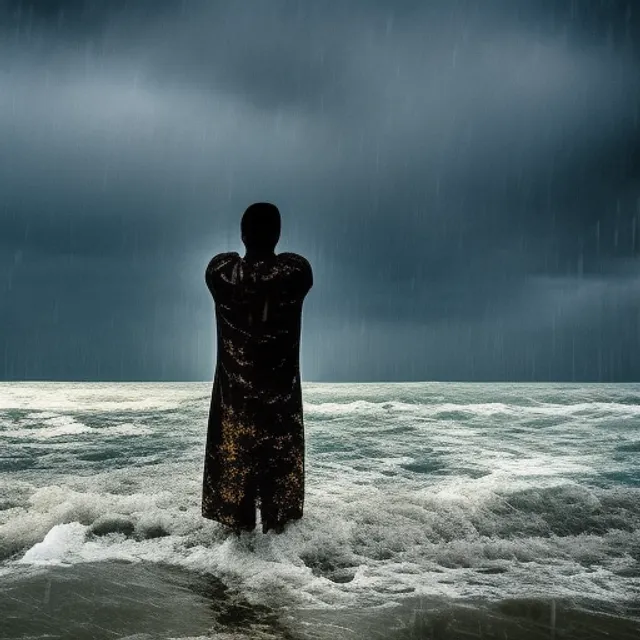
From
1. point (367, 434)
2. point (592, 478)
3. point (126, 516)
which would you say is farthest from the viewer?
point (367, 434)

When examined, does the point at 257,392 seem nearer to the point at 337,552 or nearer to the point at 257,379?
the point at 257,379

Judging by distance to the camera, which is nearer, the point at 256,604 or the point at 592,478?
the point at 256,604

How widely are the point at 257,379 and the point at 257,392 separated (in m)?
0.08

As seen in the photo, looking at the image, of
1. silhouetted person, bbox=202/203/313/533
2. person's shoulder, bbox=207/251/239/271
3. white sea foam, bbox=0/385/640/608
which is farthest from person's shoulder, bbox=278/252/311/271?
white sea foam, bbox=0/385/640/608

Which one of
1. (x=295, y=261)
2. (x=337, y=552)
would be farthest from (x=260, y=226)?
(x=337, y=552)

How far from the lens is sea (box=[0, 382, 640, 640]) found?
274 cm

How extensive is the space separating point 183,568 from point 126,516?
114 centimetres

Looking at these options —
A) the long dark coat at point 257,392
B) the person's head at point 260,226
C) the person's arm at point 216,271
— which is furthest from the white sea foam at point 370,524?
the person's head at point 260,226

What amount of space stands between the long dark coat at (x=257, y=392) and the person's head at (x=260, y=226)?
0.11m

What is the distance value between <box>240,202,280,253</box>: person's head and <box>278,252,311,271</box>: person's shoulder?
114mm

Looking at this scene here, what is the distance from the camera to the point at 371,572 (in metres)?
3.47

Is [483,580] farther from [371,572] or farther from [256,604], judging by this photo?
[256,604]

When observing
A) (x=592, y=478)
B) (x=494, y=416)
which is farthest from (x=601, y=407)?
(x=592, y=478)

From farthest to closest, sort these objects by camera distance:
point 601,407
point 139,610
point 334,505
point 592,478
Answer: point 601,407, point 592,478, point 334,505, point 139,610
